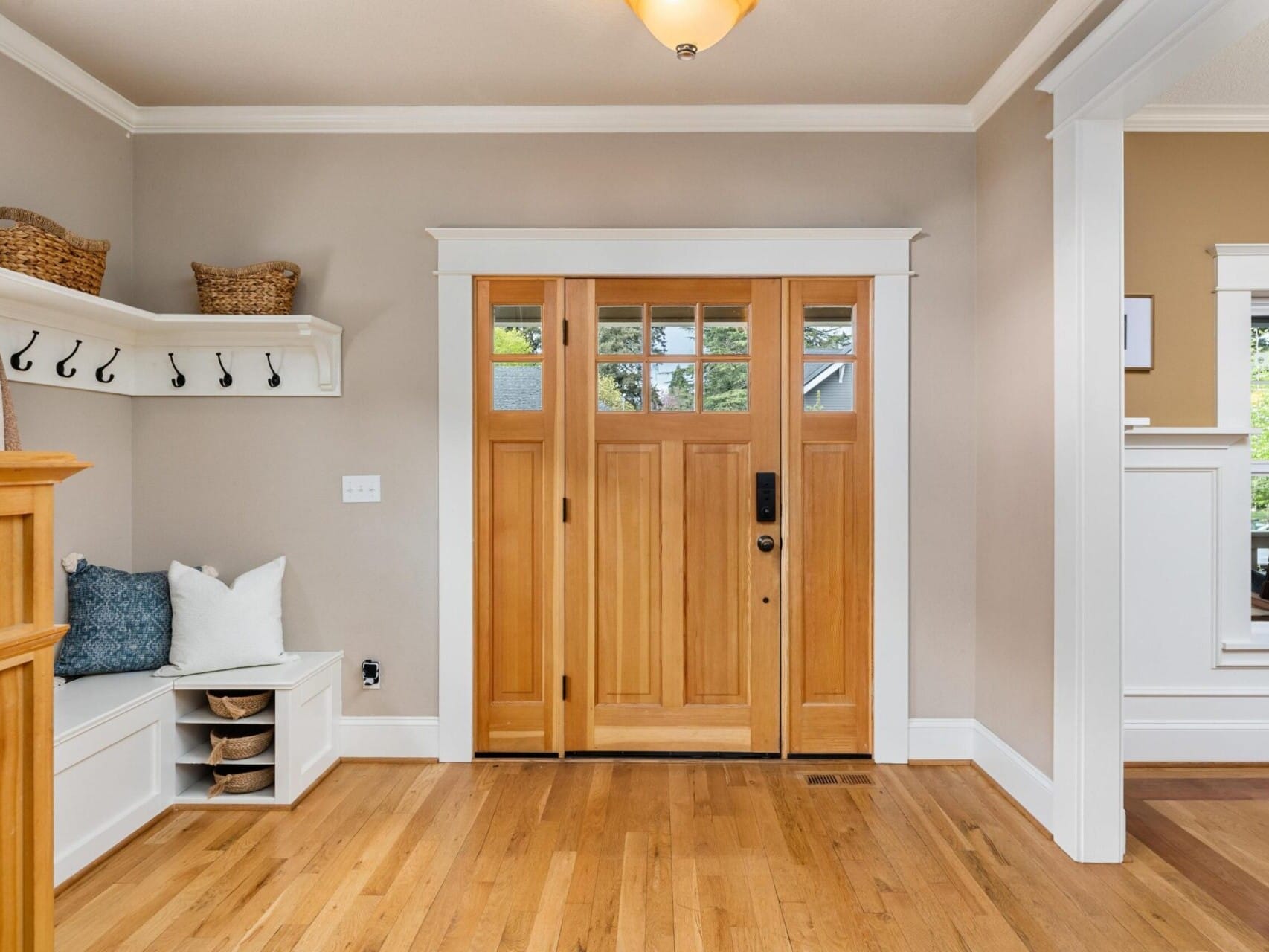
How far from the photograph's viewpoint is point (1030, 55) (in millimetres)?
2717

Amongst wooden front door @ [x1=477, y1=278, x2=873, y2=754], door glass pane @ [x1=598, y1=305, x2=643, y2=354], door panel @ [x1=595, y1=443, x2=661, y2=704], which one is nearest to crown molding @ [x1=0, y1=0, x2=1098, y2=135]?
wooden front door @ [x1=477, y1=278, x2=873, y2=754]

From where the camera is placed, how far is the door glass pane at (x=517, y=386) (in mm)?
3297

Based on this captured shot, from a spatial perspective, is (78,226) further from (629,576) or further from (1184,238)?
(1184,238)

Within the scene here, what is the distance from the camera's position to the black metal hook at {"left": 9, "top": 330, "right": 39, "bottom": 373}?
2592 millimetres

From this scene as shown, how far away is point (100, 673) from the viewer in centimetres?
283

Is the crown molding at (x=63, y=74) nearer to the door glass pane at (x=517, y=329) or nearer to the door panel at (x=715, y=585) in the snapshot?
the door glass pane at (x=517, y=329)

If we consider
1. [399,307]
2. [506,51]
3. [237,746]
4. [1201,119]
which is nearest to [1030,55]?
[1201,119]

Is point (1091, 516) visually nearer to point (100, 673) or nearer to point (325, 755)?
point (325, 755)

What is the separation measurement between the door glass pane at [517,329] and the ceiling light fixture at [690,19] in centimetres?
147

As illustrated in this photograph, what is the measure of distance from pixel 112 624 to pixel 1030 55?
3849mm

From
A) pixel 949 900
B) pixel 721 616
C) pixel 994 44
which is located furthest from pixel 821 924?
pixel 994 44

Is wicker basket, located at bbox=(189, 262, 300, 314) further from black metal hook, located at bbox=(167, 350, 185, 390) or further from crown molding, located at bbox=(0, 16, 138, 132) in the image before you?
crown molding, located at bbox=(0, 16, 138, 132)

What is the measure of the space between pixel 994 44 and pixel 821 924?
289 centimetres

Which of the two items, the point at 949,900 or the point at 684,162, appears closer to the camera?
the point at 949,900
